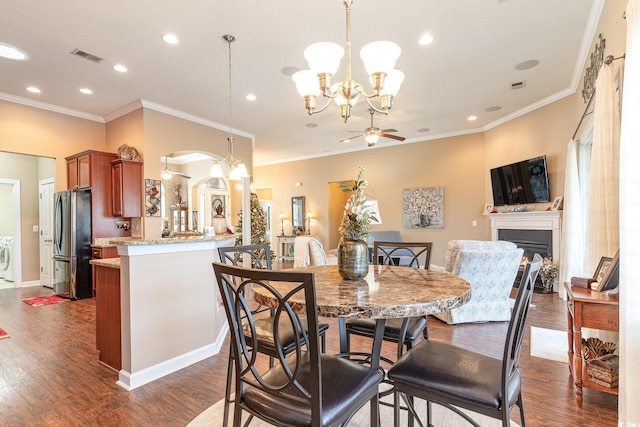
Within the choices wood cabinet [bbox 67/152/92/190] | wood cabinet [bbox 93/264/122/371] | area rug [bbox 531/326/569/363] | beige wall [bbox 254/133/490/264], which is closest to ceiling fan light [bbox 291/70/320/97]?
wood cabinet [bbox 93/264/122/371]

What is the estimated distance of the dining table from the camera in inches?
48.5

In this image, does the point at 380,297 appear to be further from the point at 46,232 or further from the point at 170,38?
the point at 46,232

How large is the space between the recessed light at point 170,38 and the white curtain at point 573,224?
5.20m

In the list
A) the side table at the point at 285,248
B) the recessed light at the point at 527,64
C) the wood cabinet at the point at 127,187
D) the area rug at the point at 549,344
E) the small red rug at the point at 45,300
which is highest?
the recessed light at the point at 527,64

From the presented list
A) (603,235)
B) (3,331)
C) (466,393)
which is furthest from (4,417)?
(603,235)

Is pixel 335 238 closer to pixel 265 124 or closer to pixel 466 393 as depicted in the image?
pixel 265 124

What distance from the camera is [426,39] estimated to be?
10.9ft

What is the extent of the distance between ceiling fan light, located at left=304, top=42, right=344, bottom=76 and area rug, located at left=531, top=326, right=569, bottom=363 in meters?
3.04

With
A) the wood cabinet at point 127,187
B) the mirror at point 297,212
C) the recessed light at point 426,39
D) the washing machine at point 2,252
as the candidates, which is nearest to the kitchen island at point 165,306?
the wood cabinet at point 127,187

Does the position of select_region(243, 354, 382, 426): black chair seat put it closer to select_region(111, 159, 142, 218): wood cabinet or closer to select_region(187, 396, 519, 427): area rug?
select_region(187, 396, 519, 427): area rug

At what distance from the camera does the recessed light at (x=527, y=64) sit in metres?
3.89

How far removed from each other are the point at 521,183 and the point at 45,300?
818cm

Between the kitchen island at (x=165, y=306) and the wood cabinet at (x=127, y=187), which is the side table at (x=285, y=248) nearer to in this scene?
the wood cabinet at (x=127, y=187)

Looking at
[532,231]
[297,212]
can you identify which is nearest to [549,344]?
[532,231]
